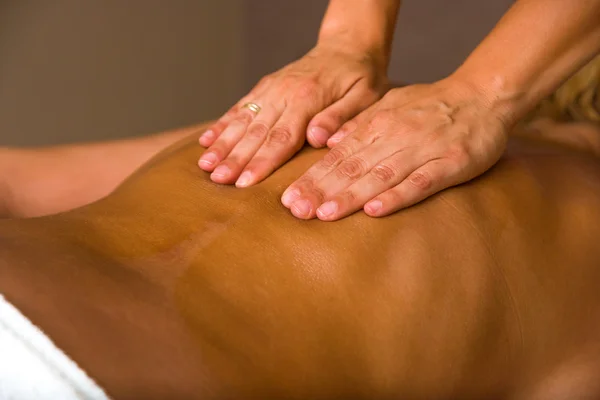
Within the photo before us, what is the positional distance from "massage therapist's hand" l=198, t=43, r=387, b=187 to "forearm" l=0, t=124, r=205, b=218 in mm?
160

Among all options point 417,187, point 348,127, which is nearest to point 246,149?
point 348,127

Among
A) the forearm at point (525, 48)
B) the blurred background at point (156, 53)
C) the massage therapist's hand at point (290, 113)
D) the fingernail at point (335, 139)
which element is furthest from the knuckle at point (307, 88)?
the blurred background at point (156, 53)

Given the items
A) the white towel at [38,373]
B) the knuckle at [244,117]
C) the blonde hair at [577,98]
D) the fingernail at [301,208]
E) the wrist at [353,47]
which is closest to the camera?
the white towel at [38,373]

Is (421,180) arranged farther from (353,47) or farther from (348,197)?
(353,47)

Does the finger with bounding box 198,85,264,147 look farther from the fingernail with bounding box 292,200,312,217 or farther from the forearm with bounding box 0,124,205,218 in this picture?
the fingernail with bounding box 292,200,312,217

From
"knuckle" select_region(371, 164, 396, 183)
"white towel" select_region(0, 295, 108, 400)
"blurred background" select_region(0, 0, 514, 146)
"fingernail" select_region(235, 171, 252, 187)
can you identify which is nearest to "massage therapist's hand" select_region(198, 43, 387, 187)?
"fingernail" select_region(235, 171, 252, 187)

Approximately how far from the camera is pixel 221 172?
2.80ft

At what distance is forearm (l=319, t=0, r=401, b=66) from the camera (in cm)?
113

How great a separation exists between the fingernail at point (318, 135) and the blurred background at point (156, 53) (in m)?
1.31

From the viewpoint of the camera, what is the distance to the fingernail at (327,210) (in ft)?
2.53

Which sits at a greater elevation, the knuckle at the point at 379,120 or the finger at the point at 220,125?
the knuckle at the point at 379,120

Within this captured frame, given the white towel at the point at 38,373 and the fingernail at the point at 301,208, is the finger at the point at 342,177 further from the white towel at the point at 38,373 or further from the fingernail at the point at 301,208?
the white towel at the point at 38,373

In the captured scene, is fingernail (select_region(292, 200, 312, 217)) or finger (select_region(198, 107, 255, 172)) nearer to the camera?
fingernail (select_region(292, 200, 312, 217))

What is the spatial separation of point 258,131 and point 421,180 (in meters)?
0.26
